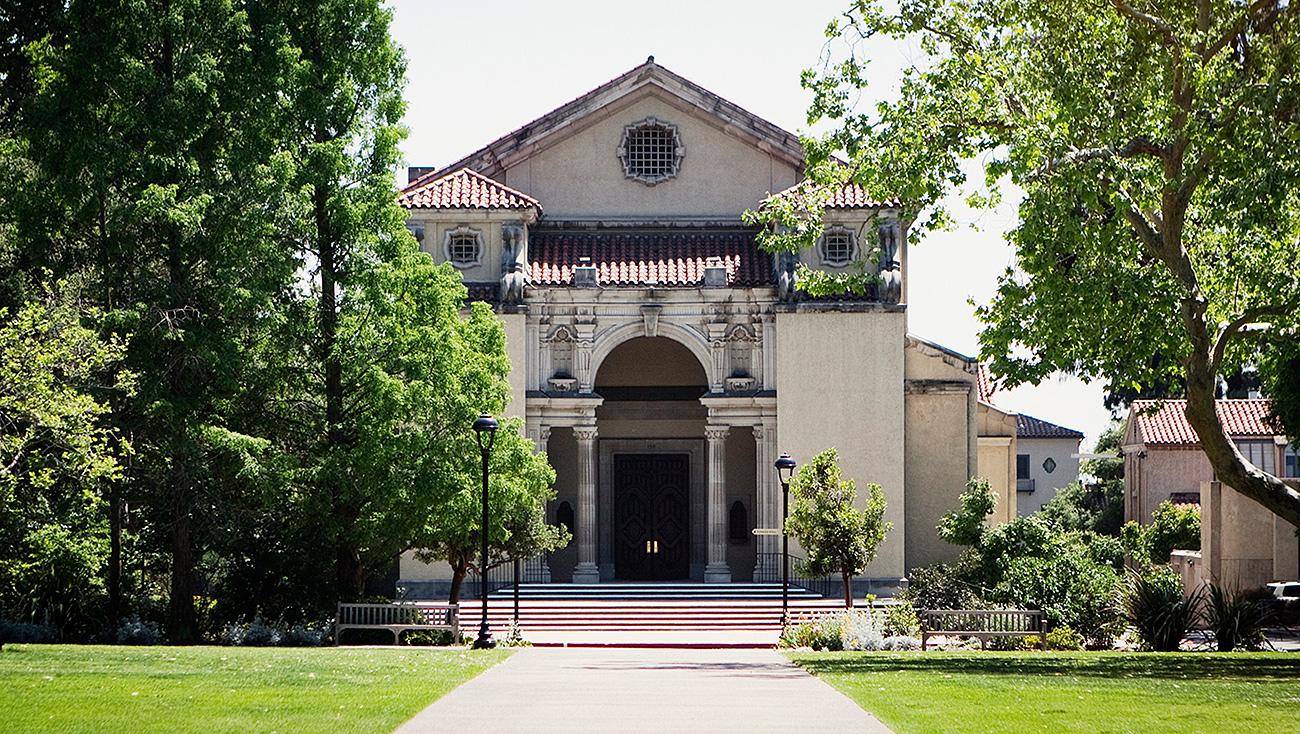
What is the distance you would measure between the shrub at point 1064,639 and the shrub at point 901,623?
7.39 ft

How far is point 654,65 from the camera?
44594 millimetres

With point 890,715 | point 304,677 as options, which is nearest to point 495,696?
point 304,677

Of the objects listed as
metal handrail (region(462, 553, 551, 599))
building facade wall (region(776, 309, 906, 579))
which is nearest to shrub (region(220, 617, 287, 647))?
metal handrail (region(462, 553, 551, 599))

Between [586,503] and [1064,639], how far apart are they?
16.8 m

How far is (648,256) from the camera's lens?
1762 inches

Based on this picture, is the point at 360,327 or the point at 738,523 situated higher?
the point at 360,327

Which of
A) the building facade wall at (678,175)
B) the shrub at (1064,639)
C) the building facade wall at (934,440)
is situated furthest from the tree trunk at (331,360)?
the building facade wall at (934,440)

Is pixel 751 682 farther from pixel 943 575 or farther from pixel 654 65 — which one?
pixel 654 65

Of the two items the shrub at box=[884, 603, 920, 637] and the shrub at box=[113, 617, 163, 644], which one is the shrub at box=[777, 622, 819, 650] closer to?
the shrub at box=[884, 603, 920, 637]

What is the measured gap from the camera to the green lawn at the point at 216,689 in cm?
1409

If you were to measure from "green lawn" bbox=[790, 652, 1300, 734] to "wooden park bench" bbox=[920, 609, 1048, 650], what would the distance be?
412 cm

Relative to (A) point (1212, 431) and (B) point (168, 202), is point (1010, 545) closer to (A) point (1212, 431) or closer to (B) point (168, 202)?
(A) point (1212, 431)

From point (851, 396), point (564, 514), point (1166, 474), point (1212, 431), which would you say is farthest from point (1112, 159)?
point (1166, 474)

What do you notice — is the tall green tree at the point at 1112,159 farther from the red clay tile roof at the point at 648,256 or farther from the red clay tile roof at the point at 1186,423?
the red clay tile roof at the point at 1186,423
